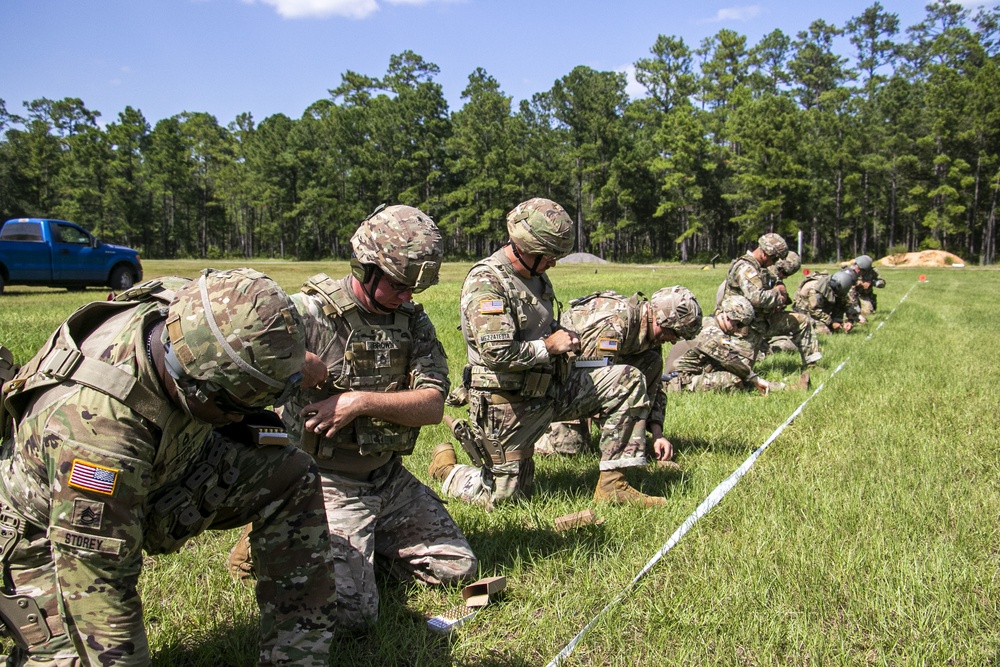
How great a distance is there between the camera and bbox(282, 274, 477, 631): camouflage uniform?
4.04 metres

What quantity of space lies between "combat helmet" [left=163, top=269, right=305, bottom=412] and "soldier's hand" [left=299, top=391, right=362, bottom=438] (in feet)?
3.92

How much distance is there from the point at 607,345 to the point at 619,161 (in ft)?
201

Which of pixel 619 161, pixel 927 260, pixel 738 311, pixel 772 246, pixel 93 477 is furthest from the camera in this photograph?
pixel 619 161

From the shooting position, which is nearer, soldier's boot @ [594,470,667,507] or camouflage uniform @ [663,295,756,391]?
soldier's boot @ [594,470,667,507]

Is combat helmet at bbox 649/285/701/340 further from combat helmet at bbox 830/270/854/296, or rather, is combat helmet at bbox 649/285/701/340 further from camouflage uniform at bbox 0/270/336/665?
combat helmet at bbox 830/270/854/296

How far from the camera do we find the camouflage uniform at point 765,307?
10805 mm

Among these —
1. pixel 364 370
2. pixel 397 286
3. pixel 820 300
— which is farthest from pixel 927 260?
pixel 364 370

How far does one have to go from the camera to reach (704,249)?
73.4m

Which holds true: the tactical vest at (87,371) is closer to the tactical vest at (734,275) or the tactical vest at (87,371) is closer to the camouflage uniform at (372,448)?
the camouflage uniform at (372,448)

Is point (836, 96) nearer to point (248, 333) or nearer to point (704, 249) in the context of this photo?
point (704, 249)

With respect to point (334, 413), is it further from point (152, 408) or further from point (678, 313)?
point (678, 313)

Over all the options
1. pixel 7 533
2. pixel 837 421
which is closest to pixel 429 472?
pixel 7 533

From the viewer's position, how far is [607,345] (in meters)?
6.11

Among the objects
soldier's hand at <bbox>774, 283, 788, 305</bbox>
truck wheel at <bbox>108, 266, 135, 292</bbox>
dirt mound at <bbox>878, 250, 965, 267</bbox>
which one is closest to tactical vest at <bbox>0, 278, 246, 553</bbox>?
soldier's hand at <bbox>774, 283, 788, 305</bbox>
